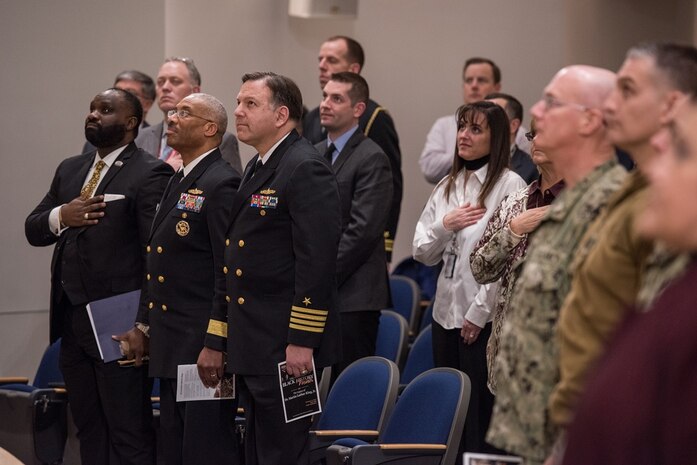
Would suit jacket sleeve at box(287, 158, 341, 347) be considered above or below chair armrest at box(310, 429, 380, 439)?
above

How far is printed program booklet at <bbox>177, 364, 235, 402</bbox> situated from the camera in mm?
3891

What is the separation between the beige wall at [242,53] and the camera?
617 centimetres

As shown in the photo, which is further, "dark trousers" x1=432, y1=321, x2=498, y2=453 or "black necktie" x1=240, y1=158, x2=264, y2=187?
"dark trousers" x1=432, y1=321, x2=498, y2=453

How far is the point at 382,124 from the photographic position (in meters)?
5.32

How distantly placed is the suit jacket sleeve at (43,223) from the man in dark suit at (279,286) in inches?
39.3

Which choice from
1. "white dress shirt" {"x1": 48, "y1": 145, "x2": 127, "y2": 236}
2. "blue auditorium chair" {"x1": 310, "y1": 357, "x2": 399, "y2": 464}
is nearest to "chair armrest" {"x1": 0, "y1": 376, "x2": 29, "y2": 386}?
"white dress shirt" {"x1": 48, "y1": 145, "x2": 127, "y2": 236}

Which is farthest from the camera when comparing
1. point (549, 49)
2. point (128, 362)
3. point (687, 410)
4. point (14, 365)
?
point (549, 49)

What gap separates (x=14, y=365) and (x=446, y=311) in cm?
296

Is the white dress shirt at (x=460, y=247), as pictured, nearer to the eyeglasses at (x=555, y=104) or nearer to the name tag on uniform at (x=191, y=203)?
the name tag on uniform at (x=191, y=203)

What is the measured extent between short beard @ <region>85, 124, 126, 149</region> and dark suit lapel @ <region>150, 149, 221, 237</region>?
18.2 inches

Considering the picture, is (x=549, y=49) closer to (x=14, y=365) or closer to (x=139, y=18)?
(x=139, y=18)

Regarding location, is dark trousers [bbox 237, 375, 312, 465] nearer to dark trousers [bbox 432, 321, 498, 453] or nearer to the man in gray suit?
dark trousers [bbox 432, 321, 498, 453]

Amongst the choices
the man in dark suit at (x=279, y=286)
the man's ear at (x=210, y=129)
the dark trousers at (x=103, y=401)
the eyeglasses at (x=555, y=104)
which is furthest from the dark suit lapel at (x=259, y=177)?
the eyeglasses at (x=555, y=104)

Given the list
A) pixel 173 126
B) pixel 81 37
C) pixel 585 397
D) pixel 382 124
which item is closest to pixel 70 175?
pixel 173 126
